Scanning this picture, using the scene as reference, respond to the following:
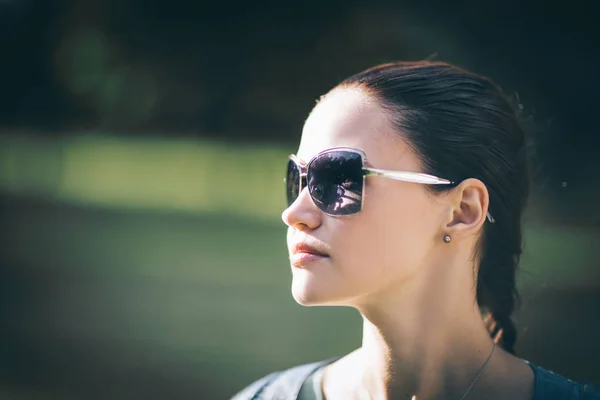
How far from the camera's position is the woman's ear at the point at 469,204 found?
4.77ft

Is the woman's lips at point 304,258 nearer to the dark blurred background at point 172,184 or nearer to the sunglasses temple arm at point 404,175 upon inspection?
the sunglasses temple arm at point 404,175

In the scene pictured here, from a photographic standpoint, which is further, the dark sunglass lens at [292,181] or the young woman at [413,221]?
the dark sunglass lens at [292,181]

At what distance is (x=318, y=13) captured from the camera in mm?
3092

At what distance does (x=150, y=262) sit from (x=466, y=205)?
2.33 meters

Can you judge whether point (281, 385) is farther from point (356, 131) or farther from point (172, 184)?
point (172, 184)

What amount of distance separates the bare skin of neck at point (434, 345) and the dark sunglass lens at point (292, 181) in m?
0.29

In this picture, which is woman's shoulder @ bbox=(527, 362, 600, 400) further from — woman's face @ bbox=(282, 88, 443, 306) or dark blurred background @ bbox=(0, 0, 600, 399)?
dark blurred background @ bbox=(0, 0, 600, 399)

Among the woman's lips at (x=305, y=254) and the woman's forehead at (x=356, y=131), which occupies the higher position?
the woman's forehead at (x=356, y=131)

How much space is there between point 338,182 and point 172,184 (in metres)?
2.16

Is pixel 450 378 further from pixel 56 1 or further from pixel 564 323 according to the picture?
pixel 56 1

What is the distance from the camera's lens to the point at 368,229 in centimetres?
140

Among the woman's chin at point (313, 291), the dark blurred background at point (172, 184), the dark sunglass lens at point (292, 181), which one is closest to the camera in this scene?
the woman's chin at point (313, 291)

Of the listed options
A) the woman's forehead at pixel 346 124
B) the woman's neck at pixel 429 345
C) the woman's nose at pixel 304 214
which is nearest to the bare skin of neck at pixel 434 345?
the woman's neck at pixel 429 345

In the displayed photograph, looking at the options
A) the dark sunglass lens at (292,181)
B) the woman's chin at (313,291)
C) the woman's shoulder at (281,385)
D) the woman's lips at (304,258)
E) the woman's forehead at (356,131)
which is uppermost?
the woman's forehead at (356,131)
